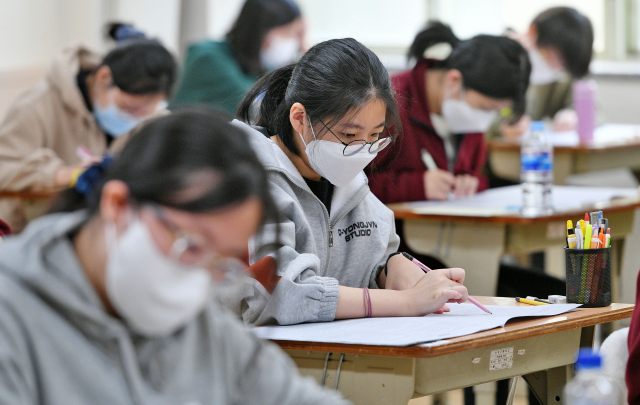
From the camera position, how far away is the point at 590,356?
808mm

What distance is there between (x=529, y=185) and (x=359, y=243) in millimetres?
1272

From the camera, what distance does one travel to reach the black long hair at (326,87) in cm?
155

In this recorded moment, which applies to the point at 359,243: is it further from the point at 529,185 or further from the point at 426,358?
the point at 529,185

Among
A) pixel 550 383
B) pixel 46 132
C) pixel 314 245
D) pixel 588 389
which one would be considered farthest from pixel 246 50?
pixel 588 389

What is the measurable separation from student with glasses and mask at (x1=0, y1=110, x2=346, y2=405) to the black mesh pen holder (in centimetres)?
90

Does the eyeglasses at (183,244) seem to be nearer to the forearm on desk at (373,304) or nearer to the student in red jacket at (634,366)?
the forearm on desk at (373,304)

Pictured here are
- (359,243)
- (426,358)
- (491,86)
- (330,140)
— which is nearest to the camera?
(426,358)

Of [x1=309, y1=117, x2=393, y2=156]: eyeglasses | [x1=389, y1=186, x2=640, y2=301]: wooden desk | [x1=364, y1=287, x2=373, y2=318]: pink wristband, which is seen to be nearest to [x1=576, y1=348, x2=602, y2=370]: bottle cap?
[x1=364, y1=287, x2=373, y2=318]: pink wristband

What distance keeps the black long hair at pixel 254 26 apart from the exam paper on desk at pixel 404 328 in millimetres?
2131

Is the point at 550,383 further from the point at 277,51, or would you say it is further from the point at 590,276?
the point at 277,51

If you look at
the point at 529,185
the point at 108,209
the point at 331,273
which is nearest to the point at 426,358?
the point at 331,273

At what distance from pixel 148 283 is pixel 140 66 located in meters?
2.33

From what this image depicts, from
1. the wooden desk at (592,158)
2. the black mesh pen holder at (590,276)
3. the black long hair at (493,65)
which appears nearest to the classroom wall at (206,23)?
the wooden desk at (592,158)

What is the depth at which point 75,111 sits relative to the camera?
10.2 feet
